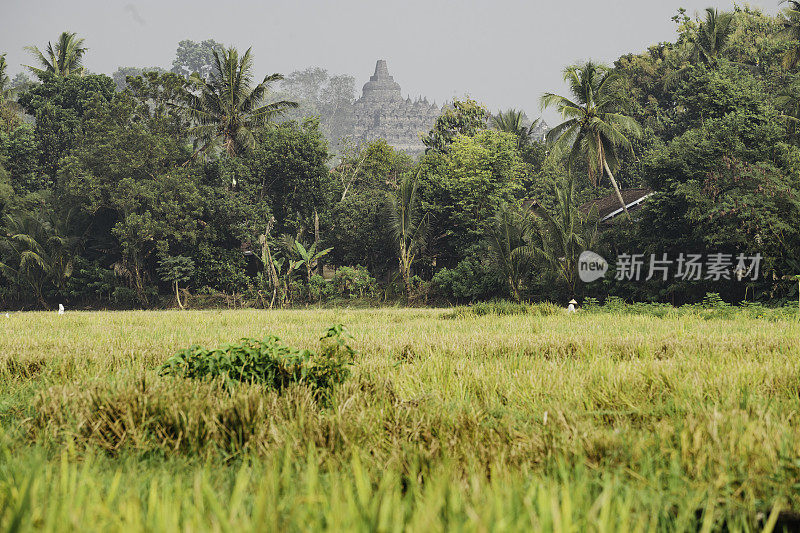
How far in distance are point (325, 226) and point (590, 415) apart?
29.9 meters

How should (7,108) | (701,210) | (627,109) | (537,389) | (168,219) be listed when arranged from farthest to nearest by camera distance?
(7,108), (627,109), (168,219), (701,210), (537,389)

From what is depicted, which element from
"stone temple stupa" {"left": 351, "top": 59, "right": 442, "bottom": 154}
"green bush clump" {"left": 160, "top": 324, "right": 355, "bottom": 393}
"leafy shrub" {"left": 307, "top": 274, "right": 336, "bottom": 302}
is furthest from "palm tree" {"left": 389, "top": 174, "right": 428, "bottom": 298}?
"stone temple stupa" {"left": 351, "top": 59, "right": 442, "bottom": 154}

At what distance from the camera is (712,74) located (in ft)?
77.1

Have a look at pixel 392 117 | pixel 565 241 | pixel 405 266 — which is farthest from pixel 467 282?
pixel 392 117

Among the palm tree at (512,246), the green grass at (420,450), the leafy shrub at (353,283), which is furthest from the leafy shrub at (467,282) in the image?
the green grass at (420,450)

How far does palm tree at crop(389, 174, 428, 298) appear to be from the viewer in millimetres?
25875

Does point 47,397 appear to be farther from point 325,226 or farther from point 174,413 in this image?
point 325,226

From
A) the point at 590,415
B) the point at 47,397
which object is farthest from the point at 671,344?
the point at 47,397

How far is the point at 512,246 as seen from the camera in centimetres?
2203

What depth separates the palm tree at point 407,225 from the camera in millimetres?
25875

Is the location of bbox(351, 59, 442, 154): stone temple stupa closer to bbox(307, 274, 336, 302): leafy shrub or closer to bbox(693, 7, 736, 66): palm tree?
bbox(693, 7, 736, 66): palm tree

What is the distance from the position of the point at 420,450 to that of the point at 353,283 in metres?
26.2

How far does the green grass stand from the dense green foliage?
1707 cm

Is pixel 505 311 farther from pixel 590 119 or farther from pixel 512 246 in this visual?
pixel 590 119
